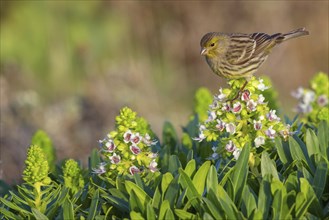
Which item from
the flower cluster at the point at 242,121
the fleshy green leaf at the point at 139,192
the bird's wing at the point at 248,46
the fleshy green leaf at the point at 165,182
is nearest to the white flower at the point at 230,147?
the flower cluster at the point at 242,121

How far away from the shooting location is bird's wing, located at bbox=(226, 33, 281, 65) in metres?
5.21

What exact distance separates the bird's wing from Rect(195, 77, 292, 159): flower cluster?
1058mm

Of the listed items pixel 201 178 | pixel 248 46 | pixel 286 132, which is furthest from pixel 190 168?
pixel 248 46

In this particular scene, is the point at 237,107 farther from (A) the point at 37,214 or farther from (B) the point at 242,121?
(A) the point at 37,214

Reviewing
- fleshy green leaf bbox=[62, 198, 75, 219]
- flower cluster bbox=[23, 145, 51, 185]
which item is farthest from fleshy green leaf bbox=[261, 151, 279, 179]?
flower cluster bbox=[23, 145, 51, 185]

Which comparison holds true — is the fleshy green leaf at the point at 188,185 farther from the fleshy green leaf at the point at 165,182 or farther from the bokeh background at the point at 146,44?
the bokeh background at the point at 146,44

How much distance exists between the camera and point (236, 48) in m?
5.31

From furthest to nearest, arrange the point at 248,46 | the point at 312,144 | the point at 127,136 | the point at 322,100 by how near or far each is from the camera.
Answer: the point at 322,100 → the point at 248,46 → the point at 312,144 → the point at 127,136

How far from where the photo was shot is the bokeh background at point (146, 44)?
9758mm

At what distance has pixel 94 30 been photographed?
10672mm

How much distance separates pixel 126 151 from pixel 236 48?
156cm

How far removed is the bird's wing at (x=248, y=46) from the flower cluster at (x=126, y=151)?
1.32 meters

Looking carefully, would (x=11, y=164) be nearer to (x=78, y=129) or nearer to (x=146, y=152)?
(x=78, y=129)

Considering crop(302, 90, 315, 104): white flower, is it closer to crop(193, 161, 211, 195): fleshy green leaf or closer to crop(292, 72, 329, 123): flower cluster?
crop(292, 72, 329, 123): flower cluster
